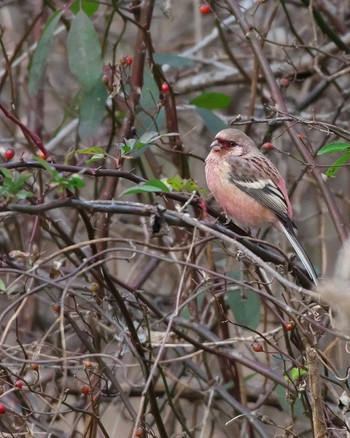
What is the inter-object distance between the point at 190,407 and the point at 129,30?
155 inches

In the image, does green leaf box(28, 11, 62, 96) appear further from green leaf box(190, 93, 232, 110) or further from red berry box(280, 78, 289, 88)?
red berry box(280, 78, 289, 88)

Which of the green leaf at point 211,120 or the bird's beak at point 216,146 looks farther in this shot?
the green leaf at point 211,120

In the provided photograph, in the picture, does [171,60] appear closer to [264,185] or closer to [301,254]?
[264,185]

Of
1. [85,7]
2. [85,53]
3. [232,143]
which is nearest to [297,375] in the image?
[232,143]

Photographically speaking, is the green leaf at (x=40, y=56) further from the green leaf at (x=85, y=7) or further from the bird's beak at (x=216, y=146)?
the bird's beak at (x=216, y=146)

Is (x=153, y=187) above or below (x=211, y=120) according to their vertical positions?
above

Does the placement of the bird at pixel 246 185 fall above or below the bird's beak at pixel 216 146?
below

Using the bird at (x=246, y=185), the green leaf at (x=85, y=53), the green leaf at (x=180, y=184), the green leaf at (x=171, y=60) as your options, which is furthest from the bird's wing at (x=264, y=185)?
the green leaf at (x=180, y=184)

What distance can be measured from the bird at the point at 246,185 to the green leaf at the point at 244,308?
0.38 meters

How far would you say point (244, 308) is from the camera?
4.90m

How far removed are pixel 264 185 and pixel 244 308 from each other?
753mm

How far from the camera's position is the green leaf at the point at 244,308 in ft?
15.9

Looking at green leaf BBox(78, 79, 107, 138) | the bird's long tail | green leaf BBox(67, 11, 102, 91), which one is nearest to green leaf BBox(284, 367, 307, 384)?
the bird's long tail

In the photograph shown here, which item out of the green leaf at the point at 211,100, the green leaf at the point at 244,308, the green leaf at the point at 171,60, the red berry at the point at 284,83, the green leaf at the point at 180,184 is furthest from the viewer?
the green leaf at the point at 211,100
